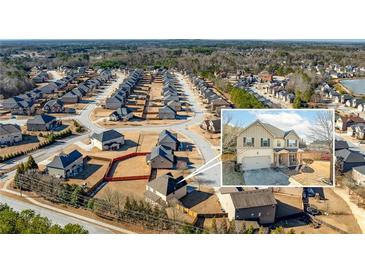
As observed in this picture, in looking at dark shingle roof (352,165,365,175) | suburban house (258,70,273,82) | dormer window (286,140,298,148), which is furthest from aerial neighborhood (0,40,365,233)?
suburban house (258,70,273,82)

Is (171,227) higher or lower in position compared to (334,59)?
lower

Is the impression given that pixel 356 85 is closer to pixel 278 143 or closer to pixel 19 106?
pixel 19 106

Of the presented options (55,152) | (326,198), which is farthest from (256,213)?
(55,152)

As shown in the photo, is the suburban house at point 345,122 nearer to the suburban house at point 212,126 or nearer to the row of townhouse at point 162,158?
the suburban house at point 212,126

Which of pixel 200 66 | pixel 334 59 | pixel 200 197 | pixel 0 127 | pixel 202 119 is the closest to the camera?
pixel 200 197

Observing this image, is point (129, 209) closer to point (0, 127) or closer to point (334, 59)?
point (0, 127)

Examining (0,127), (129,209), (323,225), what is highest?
(0,127)

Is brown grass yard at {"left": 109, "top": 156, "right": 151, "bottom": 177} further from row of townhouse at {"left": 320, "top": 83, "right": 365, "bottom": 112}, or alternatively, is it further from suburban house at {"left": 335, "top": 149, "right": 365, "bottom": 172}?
row of townhouse at {"left": 320, "top": 83, "right": 365, "bottom": 112}

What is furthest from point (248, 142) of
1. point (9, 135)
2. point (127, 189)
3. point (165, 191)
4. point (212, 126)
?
point (9, 135)
